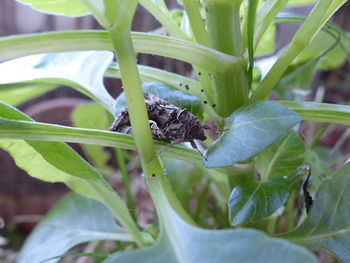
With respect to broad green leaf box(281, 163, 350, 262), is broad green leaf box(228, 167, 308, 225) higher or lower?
higher

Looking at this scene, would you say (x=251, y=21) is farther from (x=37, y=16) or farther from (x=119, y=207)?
(x=37, y=16)

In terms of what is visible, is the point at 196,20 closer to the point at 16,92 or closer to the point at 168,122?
the point at 168,122

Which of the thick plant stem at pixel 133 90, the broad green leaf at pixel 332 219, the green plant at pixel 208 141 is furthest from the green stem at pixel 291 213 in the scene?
the thick plant stem at pixel 133 90

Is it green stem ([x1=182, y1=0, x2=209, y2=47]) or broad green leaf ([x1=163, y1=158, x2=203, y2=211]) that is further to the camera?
broad green leaf ([x1=163, y1=158, x2=203, y2=211])

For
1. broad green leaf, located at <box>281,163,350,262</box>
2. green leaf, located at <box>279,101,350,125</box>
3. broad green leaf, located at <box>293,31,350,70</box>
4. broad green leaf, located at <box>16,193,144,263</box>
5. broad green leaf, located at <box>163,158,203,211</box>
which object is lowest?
broad green leaf, located at <box>16,193,144,263</box>

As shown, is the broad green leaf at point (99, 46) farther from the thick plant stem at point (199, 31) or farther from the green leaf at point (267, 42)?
the green leaf at point (267, 42)

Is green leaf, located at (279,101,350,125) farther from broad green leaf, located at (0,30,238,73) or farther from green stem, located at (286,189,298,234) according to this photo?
green stem, located at (286,189,298,234)

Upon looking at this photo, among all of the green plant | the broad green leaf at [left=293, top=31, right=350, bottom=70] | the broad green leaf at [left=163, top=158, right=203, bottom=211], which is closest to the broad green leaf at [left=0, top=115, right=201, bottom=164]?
the green plant
